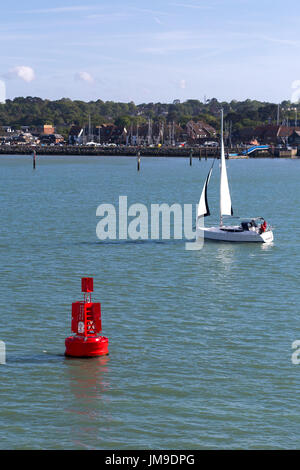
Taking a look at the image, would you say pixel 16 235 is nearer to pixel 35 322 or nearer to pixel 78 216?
pixel 78 216

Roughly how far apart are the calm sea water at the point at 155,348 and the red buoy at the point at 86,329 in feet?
1.45

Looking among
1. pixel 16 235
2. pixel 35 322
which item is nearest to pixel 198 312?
pixel 35 322

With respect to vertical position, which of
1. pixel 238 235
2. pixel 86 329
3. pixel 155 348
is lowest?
pixel 155 348

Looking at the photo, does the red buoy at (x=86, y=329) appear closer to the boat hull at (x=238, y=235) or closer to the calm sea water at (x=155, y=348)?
the calm sea water at (x=155, y=348)

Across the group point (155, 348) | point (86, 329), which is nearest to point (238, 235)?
point (155, 348)

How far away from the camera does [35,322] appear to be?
33719 millimetres

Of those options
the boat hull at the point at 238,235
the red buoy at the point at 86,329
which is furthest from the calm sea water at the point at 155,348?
the boat hull at the point at 238,235

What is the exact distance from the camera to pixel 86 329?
91.7 ft

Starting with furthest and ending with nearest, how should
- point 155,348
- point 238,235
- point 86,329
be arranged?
point 238,235
point 155,348
point 86,329

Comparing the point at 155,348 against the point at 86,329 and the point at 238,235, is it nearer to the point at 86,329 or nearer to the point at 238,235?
the point at 86,329

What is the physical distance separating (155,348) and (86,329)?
3314mm

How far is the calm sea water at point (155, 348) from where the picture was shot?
2266 centimetres
